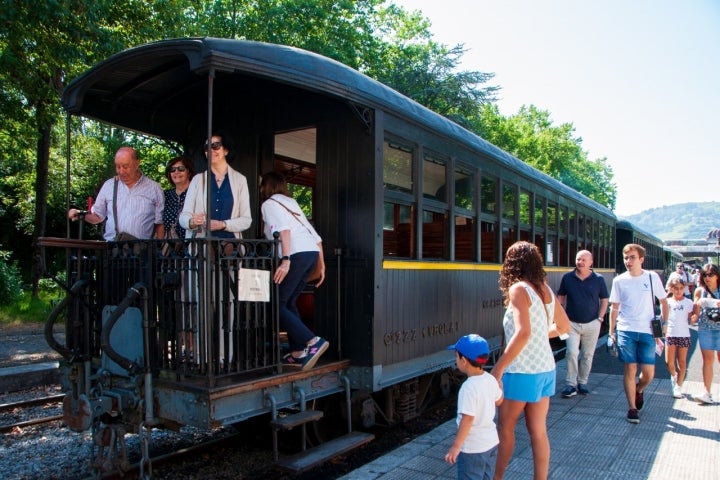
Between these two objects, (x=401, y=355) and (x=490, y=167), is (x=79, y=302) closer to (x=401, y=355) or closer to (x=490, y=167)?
(x=401, y=355)

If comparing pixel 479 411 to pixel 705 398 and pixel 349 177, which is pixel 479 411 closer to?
pixel 349 177

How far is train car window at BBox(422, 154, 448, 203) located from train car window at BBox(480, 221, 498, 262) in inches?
51.6

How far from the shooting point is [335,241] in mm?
5207

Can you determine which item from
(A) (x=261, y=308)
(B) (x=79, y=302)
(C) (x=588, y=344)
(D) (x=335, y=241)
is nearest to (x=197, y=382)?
(A) (x=261, y=308)

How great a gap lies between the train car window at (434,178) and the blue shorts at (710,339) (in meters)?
3.29

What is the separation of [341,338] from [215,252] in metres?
1.65

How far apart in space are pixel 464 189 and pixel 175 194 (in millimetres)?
3386

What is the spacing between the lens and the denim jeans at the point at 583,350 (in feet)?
22.3

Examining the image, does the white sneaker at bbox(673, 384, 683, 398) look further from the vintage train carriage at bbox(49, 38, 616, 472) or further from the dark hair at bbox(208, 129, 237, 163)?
the dark hair at bbox(208, 129, 237, 163)

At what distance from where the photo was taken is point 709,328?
6.32m

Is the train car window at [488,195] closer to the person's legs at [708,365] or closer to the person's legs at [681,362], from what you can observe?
the person's legs at [681,362]

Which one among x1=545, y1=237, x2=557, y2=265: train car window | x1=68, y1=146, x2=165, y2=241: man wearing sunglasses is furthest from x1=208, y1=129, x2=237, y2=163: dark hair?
x1=545, y1=237, x2=557, y2=265: train car window

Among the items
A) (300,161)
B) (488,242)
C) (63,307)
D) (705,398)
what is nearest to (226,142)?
(63,307)

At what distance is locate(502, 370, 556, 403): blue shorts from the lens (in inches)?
142
